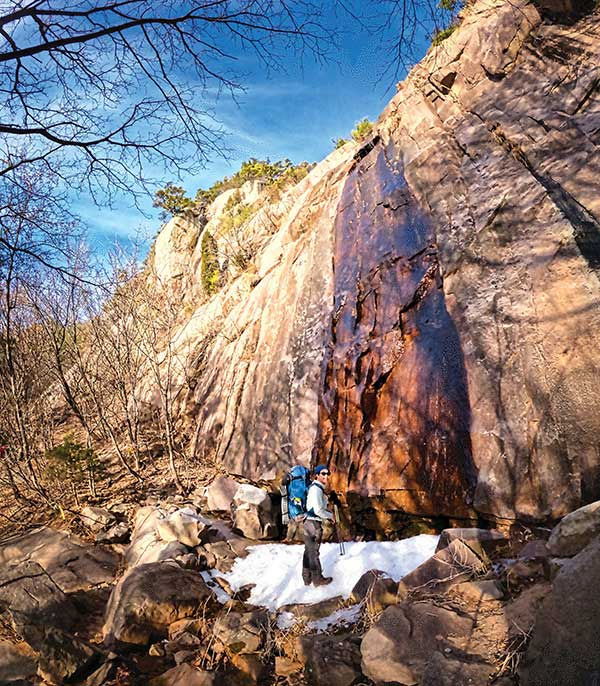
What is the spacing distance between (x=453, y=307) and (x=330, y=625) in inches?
192

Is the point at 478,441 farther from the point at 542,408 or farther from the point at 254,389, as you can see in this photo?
the point at 254,389

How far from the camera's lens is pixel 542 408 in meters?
5.47

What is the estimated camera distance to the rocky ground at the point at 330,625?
9.53 feet

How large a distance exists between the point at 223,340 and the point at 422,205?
771cm

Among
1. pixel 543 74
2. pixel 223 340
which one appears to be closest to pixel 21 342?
pixel 223 340

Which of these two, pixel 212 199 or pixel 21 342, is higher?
pixel 212 199

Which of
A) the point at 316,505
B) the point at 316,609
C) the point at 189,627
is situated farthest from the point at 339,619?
the point at 189,627

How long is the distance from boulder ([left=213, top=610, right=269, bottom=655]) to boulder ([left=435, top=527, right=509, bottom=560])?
7.38ft

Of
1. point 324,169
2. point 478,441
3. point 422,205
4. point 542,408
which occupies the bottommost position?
point 478,441

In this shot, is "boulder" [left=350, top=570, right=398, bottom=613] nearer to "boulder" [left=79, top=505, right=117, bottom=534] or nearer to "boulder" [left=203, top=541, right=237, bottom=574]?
"boulder" [left=203, top=541, right=237, bottom=574]

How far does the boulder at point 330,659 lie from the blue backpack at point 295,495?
1.87 meters

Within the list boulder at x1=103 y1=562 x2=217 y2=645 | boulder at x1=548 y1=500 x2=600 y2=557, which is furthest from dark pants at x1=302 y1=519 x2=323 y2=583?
boulder at x1=548 y1=500 x2=600 y2=557

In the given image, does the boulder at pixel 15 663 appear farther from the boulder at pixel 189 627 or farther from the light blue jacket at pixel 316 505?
the light blue jacket at pixel 316 505

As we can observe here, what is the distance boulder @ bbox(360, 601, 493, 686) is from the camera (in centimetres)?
340
